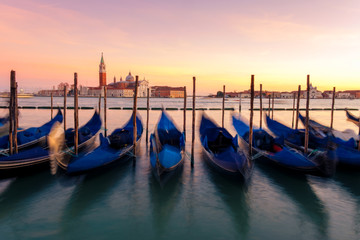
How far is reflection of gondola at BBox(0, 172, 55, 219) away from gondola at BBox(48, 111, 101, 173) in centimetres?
49

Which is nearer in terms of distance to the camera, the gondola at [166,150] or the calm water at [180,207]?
the calm water at [180,207]

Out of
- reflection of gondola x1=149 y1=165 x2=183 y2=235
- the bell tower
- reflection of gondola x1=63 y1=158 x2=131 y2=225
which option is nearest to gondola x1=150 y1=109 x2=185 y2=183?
reflection of gondola x1=149 y1=165 x2=183 y2=235

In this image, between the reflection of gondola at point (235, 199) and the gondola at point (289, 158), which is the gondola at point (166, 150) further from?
the gondola at point (289, 158)

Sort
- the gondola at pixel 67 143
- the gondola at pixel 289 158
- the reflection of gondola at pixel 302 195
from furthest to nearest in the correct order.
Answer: the gondola at pixel 67 143
the gondola at pixel 289 158
the reflection of gondola at pixel 302 195

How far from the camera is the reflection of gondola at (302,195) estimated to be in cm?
480

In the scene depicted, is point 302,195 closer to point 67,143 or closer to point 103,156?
point 103,156

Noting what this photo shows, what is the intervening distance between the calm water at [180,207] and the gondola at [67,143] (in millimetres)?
618

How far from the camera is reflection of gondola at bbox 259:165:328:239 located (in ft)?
15.7

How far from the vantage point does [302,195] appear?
585cm

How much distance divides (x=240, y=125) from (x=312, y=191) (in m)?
5.31

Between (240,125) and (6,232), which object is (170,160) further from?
(240,125)

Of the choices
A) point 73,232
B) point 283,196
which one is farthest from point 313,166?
point 73,232

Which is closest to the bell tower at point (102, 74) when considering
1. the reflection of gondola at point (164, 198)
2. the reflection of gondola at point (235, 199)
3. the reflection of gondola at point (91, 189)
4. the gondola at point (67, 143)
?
the gondola at point (67, 143)

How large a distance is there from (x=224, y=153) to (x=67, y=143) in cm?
594
